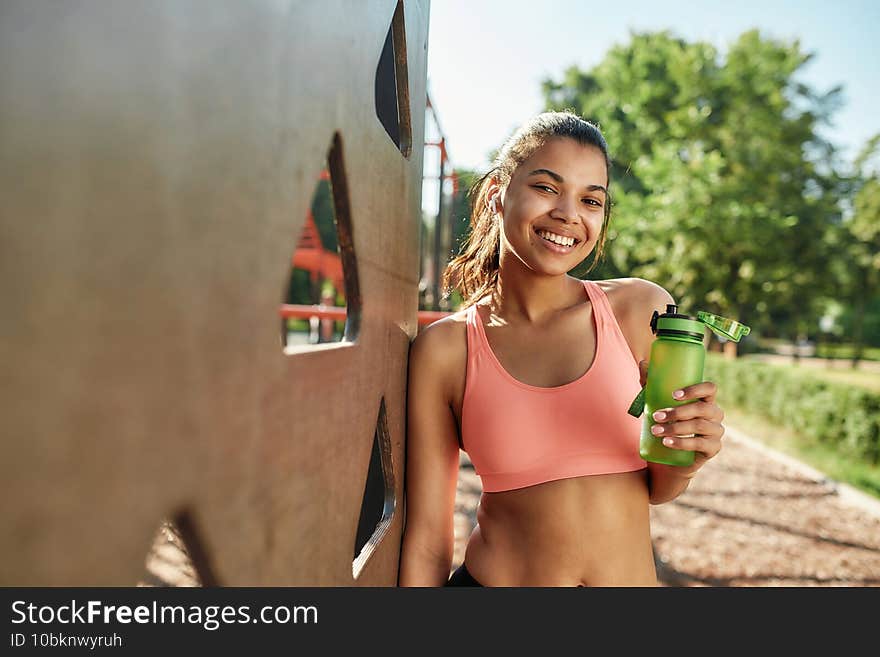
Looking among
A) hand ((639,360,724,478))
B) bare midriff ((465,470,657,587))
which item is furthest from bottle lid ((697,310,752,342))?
bare midriff ((465,470,657,587))

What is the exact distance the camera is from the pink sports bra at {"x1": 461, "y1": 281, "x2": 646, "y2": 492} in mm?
1655

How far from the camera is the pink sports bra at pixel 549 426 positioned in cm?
166

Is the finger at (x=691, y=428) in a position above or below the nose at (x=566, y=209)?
below

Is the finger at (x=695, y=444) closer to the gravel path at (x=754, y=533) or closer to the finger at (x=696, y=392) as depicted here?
the finger at (x=696, y=392)

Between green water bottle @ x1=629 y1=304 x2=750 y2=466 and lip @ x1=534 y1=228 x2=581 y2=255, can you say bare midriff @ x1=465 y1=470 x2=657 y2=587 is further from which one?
lip @ x1=534 y1=228 x2=581 y2=255

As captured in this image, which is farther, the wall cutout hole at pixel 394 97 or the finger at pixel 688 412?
the wall cutout hole at pixel 394 97

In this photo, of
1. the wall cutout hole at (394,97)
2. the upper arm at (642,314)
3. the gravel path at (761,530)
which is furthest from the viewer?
the gravel path at (761,530)

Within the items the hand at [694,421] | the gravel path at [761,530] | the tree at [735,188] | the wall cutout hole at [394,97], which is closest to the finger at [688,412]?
the hand at [694,421]

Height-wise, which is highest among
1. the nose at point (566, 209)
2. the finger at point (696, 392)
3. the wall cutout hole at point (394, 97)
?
the wall cutout hole at point (394, 97)

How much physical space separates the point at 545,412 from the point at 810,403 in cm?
947

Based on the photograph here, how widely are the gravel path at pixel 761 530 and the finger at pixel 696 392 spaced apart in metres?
3.48
